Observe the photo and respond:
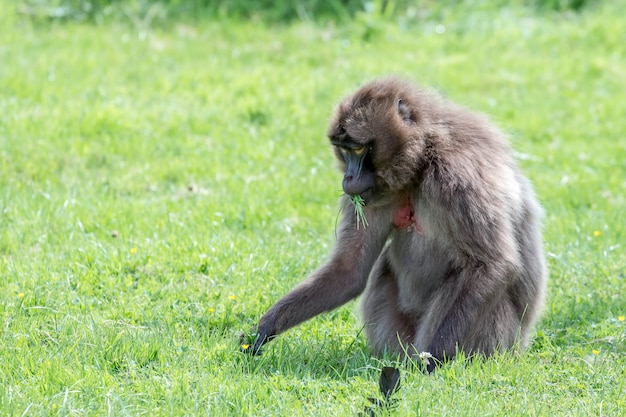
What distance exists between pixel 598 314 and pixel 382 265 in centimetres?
154

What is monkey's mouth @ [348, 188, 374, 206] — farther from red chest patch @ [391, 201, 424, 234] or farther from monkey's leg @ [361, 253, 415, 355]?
monkey's leg @ [361, 253, 415, 355]

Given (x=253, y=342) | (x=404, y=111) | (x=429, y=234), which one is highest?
(x=404, y=111)

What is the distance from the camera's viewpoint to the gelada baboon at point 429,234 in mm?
5609

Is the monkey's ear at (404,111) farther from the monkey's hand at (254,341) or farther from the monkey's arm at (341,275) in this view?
the monkey's hand at (254,341)

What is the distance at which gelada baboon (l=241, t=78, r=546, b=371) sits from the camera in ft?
18.4

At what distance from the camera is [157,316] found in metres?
6.32

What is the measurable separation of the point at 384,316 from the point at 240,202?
108 inches

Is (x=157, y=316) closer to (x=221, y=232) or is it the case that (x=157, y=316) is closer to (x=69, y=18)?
(x=221, y=232)

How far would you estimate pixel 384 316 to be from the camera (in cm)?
622

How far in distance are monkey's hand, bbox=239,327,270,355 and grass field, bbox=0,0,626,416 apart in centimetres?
8

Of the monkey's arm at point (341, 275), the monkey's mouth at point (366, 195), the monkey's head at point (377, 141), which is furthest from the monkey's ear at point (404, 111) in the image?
the monkey's arm at point (341, 275)

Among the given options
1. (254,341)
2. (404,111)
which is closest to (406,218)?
(404,111)

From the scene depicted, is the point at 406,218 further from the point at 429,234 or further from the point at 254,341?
the point at 254,341

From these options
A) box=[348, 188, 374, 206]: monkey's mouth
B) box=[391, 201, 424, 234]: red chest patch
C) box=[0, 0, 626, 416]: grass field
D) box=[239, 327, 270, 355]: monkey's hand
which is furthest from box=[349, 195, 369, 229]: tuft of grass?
box=[239, 327, 270, 355]: monkey's hand
